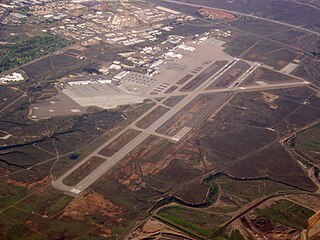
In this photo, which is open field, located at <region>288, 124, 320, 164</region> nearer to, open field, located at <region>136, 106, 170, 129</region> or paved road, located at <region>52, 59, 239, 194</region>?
paved road, located at <region>52, 59, 239, 194</region>

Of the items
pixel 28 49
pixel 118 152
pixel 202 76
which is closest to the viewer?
pixel 118 152

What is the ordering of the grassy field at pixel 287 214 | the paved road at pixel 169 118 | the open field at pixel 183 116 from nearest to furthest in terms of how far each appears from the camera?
1. the grassy field at pixel 287 214
2. the paved road at pixel 169 118
3. the open field at pixel 183 116

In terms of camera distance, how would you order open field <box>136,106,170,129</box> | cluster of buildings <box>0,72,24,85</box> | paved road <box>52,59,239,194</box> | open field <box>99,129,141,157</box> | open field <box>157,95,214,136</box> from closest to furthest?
paved road <box>52,59,239,194</box> < open field <box>99,129,141,157</box> < open field <box>157,95,214,136</box> < open field <box>136,106,170,129</box> < cluster of buildings <box>0,72,24,85</box>

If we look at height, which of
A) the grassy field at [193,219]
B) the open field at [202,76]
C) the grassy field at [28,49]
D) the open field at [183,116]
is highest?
the grassy field at [193,219]

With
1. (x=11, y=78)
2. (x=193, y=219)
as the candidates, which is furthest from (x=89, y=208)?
(x=11, y=78)

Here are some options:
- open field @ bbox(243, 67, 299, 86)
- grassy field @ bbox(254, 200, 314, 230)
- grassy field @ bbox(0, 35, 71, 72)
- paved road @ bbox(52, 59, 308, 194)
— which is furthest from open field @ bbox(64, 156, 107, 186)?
open field @ bbox(243, 67, 299, 86)

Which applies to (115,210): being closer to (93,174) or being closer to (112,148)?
(93,174)

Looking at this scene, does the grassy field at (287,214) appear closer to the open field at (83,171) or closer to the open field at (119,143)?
the open field at (83,171)

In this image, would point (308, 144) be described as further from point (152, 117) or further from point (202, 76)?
point (202, 76)

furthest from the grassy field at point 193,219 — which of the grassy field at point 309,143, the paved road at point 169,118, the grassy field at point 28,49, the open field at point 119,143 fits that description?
the grassy field at point 28,49

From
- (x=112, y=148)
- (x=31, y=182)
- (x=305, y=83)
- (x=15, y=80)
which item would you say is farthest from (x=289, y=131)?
(x=15, y=80)

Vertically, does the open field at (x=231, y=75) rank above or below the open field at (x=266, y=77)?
below

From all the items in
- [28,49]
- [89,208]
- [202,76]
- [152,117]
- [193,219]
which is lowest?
[28,49]

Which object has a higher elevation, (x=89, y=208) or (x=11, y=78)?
(x=89, y=208)
